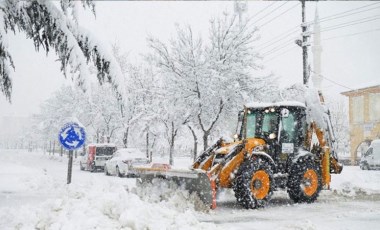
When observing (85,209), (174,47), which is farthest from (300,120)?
(174,47)

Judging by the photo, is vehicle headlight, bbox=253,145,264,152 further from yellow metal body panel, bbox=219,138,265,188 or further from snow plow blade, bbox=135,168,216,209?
snow plow blade, bbox=135,168,216,209

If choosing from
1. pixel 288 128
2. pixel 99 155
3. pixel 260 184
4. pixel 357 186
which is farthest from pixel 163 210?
pixel 99 155

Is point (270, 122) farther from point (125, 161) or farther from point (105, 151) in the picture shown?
point (105, 151)

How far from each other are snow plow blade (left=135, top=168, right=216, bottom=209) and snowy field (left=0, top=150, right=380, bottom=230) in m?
0.22

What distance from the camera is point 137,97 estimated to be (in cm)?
2966

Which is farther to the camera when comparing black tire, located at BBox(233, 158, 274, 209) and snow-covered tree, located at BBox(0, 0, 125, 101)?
black tire, located at BBox(233, 158, 274, 209)

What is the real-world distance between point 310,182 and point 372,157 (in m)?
18.0

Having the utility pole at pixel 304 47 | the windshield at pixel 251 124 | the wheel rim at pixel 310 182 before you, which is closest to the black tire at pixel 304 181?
the wheel rim at pixel 310 182

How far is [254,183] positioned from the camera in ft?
31.7

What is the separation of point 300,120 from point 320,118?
2.07ft

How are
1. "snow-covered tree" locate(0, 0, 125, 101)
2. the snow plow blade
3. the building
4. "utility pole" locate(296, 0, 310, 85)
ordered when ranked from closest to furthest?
"snow-covered tree" locate(0, 0, 125, 101) → the snow plow blade → "utility pole" locate(296, 0, 310, 85) → the building

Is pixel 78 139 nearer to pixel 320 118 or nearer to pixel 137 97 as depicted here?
pixel 320 118

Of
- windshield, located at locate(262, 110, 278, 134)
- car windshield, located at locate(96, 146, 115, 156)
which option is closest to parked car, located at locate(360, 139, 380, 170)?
car windshield, located at locate(96, 146, 115, 156)

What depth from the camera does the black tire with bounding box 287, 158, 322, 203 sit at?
35.0 feet
